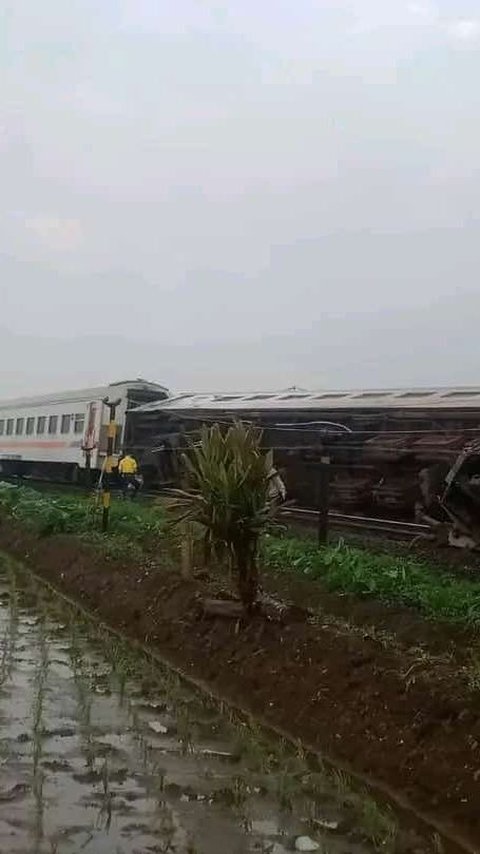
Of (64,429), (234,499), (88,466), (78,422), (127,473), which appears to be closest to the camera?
(234,499)

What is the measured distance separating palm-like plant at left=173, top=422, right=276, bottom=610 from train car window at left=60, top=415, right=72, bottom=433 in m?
21.6

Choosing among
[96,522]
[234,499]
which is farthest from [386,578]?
[96,522]

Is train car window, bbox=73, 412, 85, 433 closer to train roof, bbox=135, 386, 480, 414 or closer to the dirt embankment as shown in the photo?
train roof, bbox=135, 386, 480, 414

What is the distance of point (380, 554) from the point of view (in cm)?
1116

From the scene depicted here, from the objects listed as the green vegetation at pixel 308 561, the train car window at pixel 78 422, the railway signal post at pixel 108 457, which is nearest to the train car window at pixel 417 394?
the green vegetation at pixel 308 561

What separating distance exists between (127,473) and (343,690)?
51.6ft

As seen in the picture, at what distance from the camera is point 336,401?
703 inches

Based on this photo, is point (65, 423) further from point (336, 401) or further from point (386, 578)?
point (386, 578)

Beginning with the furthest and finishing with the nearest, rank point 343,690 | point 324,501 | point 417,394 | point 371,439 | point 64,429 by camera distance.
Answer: point 64,429 → point 417,394 → point 371,439 → point 324,501 → point 343,690

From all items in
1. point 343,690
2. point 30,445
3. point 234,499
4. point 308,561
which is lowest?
point 343,690

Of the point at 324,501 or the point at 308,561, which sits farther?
the point at 324,501

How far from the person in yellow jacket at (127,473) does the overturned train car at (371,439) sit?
2.48 m

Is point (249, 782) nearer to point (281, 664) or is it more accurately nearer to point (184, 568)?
point (281, 664)

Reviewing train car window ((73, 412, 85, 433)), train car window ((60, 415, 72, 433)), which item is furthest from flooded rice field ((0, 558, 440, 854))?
train car window ((60, 415, 72, 433))
